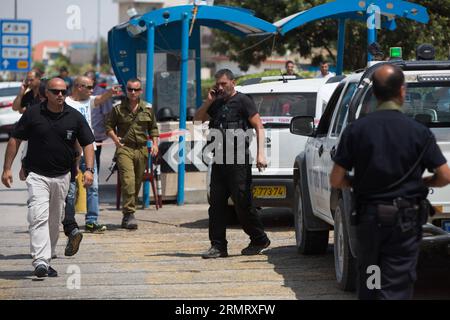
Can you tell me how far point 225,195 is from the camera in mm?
11125

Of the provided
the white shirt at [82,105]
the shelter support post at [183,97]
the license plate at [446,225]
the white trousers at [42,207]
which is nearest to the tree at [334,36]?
the shelter support post at [183,97]

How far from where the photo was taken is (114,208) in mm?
16125

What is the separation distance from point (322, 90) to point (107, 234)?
3.09 m

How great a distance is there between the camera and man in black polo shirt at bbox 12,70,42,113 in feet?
51.9

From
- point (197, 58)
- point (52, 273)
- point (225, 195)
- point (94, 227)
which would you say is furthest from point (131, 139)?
point (197, 58)

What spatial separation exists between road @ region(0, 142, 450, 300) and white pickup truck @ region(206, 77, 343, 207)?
53 centimetres

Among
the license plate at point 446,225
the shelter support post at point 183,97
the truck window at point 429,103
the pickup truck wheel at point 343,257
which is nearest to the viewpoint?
the license plate at point 446,225

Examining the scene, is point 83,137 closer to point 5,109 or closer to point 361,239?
point 361,239

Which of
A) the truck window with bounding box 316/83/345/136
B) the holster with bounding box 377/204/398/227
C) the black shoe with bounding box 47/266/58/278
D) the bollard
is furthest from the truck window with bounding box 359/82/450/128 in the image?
the bollard

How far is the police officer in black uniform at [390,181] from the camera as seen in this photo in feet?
20.9

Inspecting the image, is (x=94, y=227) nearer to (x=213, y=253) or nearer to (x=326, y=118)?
(x=213, y=253)

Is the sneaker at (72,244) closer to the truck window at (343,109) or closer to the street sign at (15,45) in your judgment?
the truck window at (343,109)

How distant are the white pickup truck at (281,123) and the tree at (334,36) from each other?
35.4 feet
